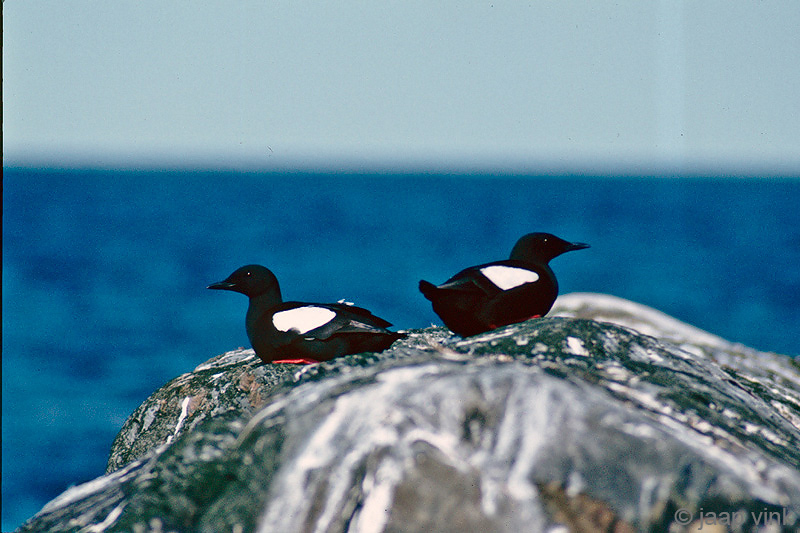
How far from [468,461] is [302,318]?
7.59ft

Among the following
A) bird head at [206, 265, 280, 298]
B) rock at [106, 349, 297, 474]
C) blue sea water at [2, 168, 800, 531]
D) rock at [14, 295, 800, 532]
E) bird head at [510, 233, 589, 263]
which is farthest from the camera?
blue sea water at [2, 168, 800, 531]

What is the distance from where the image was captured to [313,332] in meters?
4.51

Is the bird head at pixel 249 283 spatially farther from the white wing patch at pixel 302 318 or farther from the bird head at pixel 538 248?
the bird head at pixel 538 248

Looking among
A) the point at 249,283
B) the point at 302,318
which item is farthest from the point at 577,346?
the point at 249,283

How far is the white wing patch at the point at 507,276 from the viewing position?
183 inches

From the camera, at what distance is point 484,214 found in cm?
7019

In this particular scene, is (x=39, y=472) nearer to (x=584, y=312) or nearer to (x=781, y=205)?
(x=584, y=312)

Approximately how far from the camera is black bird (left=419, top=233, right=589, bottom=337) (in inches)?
181

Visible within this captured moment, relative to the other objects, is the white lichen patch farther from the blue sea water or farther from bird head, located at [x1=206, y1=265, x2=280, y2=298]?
the blue sea water

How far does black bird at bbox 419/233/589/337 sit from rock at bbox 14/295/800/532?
4.44ft

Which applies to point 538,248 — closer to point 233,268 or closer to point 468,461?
point 468,461

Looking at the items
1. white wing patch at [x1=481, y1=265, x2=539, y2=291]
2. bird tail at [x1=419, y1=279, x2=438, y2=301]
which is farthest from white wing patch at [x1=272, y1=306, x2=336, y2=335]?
white wing patch at [x1=481, y1=265, x2=539, y2=291]

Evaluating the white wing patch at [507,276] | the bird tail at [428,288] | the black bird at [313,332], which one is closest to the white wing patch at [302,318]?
the black bird at [313,332]

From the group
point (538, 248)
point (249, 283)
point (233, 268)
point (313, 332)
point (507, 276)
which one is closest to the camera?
point (313, 332)
